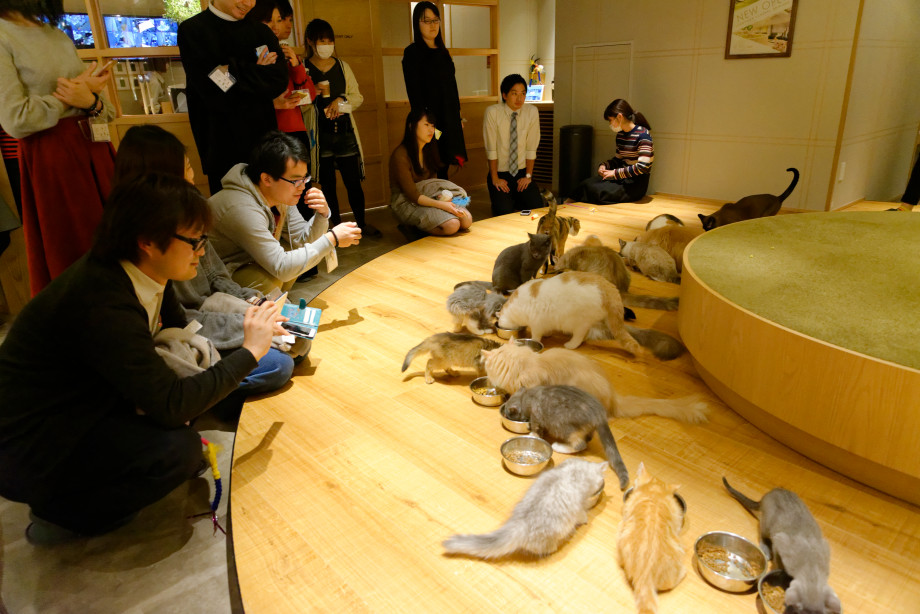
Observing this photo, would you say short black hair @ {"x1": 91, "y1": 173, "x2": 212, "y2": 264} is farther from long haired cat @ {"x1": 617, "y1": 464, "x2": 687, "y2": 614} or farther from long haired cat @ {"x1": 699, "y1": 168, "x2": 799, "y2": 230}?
long haired cat @ {"x1": 699, "y1": 168, "x2": 799, "y2": 230}

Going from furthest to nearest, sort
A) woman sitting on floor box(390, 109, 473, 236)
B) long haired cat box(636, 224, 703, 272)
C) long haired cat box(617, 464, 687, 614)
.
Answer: woman sitting on floor box(390, 109, 473, 236), long haired cat box(636, 224, 703, 272), long haired cat box(617, 464, 687, 614)

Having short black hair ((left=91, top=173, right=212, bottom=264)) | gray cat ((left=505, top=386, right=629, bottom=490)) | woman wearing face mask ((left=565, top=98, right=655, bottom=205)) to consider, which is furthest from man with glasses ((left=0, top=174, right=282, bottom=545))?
woman wearing face mask ((left=565, top=98, right=655, bottom=205))

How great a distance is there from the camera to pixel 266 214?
2.65 meters

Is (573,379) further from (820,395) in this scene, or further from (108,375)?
(108,375)

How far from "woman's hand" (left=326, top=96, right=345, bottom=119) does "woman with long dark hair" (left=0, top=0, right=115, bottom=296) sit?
7.43ft

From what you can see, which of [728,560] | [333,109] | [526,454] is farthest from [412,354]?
[333,109]

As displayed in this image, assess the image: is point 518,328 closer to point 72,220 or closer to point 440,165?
point 72,220

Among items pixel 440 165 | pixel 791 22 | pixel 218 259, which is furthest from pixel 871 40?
pixel 218 259

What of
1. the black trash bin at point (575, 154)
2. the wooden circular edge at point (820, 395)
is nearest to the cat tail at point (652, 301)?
the wooden circular edge at point (820, 395)

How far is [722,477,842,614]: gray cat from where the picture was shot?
3.73ft

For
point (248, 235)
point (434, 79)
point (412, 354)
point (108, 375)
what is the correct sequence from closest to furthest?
point (108, 375), point (412, 354), point (248, 235), point (434, 79)

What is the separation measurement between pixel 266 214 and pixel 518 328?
50.3 inches

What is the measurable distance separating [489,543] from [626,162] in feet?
14.6

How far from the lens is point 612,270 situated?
112 inches
